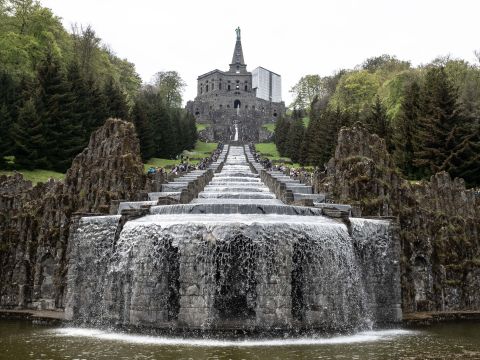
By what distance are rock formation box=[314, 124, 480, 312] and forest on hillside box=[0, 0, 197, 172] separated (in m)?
25.0

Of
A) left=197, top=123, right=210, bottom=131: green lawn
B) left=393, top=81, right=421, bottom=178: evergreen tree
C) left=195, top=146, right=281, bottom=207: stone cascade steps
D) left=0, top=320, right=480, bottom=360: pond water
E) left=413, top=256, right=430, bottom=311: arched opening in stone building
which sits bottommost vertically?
left=0, top=320, right=480, bottom=360: pond water

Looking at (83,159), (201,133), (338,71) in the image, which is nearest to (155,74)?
(201,133)

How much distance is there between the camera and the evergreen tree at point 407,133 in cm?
4750

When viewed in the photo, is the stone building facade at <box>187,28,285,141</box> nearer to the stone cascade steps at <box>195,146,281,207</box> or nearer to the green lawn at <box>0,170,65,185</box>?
the green lawn at <box>0,170,65,185</box>

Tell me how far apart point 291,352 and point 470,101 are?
4084 cm

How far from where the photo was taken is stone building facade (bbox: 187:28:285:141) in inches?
5522

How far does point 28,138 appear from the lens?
142 feet

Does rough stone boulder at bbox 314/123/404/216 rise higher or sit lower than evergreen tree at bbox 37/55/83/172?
lower

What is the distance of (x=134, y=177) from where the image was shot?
29.4 meters

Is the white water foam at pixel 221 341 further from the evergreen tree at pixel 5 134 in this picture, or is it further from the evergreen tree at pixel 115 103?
the evergreen tree at pixel 115 103

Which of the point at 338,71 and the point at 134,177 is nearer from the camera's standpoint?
the point at 134,177

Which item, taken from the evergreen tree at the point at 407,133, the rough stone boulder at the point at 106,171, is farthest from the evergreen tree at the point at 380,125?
the rough stone boulder at the point at 106,171

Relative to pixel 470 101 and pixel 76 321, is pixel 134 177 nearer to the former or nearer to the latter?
pixel 76 321

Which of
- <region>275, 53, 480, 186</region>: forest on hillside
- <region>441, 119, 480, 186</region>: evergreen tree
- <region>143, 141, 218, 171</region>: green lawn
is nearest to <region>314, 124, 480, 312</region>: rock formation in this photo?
<region>441, 119, 480, 186</region>: evergreen tree
